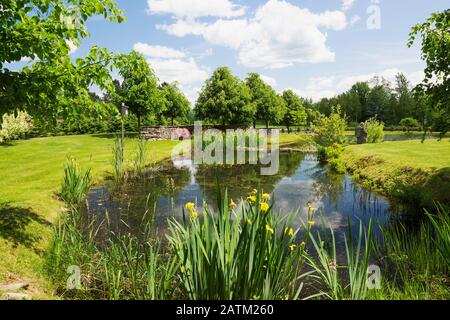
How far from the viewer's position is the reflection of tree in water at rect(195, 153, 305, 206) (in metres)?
13.0

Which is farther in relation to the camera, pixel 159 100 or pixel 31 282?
pixel 159 100

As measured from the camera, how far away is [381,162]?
16219mm

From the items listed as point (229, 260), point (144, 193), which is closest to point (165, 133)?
point (144, 193)

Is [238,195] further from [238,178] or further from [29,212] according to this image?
[29,212]

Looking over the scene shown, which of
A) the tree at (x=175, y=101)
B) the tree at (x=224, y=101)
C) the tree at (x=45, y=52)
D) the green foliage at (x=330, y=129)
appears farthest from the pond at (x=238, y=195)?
the tree at (x=175, y=101)

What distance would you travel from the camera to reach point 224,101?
38.5m

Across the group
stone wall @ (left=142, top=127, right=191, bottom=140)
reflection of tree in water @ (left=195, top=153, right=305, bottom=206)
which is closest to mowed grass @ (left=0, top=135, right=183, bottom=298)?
reflection of tree in water @ (left=195, top=153, right=305, bottom=206)

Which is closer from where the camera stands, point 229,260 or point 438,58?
point 229,260

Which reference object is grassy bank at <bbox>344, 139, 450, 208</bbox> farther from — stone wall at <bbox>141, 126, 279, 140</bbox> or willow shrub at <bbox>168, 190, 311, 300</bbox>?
stone wall at <bbox>141, 126, 279, 140</bbox>

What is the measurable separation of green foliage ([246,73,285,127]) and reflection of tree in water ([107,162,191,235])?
100ft

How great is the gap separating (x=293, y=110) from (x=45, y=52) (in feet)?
181

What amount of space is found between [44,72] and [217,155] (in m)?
18.0
